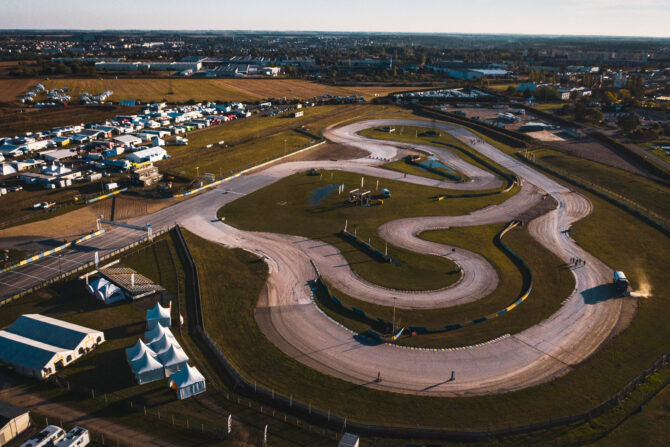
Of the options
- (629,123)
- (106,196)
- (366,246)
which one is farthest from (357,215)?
(629,123)

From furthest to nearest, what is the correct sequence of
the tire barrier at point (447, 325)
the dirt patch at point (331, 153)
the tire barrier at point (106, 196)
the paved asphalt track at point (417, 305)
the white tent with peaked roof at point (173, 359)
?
1. the dirt patch at point (331, 153)
2. the tire barrier at point (106, 196)
3. the tire barrier at point (447, 325)
4. the paved asphalt track at point (417, 305)
5. the white tent with peaked roof at point (173, 359)

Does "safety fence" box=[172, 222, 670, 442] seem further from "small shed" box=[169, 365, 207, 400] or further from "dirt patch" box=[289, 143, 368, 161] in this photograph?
"dirt patch" box=[289, 143, 368, 161]

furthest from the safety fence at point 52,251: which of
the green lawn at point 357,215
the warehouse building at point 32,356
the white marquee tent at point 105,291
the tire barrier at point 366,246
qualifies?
the tire barrier at point 366,246

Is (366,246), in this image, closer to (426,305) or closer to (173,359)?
(426,305)

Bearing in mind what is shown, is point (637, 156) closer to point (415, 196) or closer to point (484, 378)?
point (415, 196)

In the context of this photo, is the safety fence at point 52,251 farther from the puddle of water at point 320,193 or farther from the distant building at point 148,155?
the distant building at point 148,155

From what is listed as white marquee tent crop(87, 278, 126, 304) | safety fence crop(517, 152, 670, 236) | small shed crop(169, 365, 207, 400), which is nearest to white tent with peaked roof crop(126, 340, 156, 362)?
small shed crop(169, 365, 207, 400)

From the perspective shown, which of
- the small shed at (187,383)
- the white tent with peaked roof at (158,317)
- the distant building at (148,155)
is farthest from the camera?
the distant building at (148,155)

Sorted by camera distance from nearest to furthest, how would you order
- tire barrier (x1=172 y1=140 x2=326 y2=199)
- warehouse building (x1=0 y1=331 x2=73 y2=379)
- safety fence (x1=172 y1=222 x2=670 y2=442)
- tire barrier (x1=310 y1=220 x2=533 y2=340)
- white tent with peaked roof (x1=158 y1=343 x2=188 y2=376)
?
safety fence (x1=172 y1=222 x2=670 y2=442), warehouse building (x1=0 y1=331 x2=73 y2=379), white tent with peaked roof (x1=158 y1=343 x2=188 y2=376), tire barrier (x1=310 y1=220 x2=533 y2=340), tire barrier (x1=172 y1=140 x2=326 y2=199)
